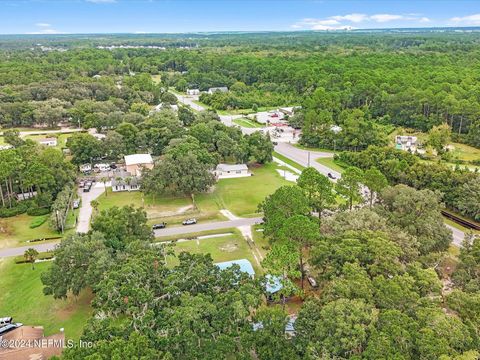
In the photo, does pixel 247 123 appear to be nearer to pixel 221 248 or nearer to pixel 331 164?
pixel 331 164

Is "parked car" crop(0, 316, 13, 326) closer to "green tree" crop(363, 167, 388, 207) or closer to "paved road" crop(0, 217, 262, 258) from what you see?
"paved road" crop(0, 217, 262, 258)

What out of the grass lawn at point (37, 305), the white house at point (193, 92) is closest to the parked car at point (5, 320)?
the grass lawn at point (37, 305)

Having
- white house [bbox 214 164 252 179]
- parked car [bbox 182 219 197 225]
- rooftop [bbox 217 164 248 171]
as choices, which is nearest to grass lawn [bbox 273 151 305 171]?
white house [bbox 214 164 252 179]

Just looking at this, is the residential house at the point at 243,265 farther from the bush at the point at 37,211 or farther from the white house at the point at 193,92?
the white house at the point at 193,92

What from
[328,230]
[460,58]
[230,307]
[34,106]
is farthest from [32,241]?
[460,58]

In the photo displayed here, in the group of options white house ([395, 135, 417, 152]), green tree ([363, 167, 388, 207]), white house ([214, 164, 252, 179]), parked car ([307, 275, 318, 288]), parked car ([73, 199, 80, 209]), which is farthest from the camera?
white house ([395, 135, 417, 152])

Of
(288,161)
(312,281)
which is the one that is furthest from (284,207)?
(288,161)
